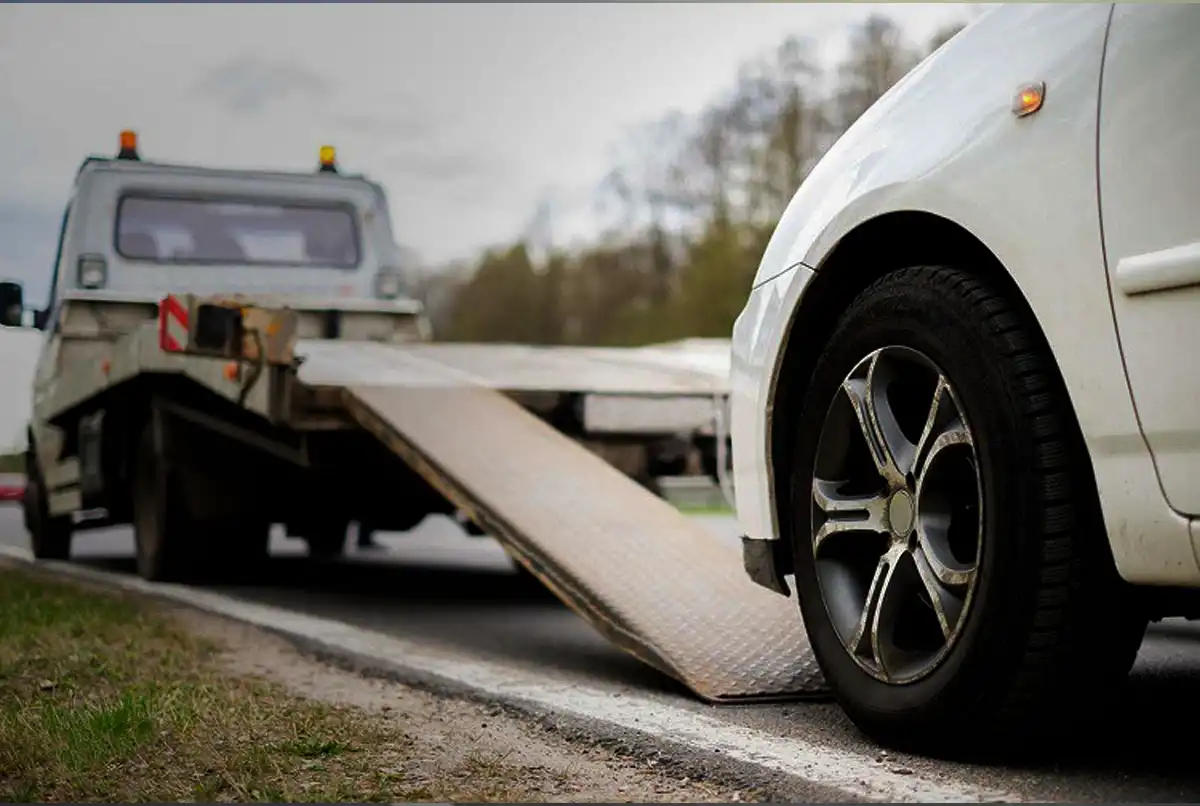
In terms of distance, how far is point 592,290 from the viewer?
126ft

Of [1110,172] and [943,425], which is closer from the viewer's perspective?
[1110,172]

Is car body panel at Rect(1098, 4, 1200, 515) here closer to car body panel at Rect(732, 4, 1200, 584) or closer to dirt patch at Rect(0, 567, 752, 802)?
car body panel at Rect(732, 4, 1200, 584)

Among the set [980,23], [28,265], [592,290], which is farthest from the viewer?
[592,290]

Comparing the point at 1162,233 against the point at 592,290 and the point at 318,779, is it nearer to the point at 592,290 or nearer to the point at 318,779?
the point at 318,779

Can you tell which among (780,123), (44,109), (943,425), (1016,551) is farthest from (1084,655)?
(780,123)

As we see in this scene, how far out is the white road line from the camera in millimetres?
2850

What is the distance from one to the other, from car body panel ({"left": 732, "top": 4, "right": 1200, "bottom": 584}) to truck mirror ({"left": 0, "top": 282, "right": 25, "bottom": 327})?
638 cm

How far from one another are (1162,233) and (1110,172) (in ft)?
0.54

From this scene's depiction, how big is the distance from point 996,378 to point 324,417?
3965mm

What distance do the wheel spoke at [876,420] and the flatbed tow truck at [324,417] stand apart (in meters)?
0.89

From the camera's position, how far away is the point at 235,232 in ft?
30.7

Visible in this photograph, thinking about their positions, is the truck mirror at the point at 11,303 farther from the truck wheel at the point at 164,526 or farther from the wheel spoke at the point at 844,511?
the wheel spoke at the point at 844,511

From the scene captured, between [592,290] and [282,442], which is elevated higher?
[592,290]

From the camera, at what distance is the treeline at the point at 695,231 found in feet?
80.0
